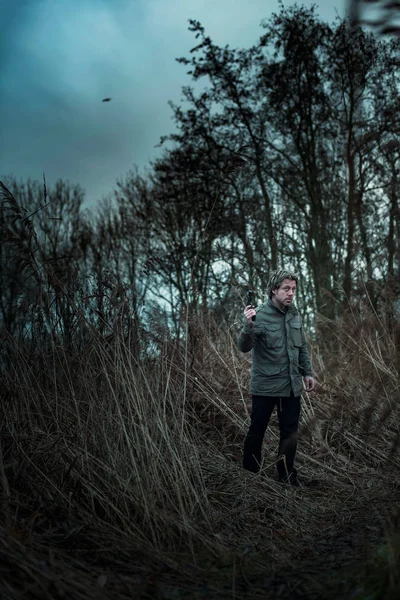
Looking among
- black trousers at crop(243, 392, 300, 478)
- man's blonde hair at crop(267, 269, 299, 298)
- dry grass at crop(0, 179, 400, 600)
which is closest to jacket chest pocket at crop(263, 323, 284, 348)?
man's blonde hair at crop(267, 269, 299, 298)

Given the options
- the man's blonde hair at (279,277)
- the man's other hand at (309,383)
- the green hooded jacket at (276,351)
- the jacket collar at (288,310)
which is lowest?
the man's other hand at (309,383)

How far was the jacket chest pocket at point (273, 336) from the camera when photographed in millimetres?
4855

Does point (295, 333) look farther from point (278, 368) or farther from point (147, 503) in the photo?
point (147, 503)

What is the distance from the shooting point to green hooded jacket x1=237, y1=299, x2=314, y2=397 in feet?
15.6

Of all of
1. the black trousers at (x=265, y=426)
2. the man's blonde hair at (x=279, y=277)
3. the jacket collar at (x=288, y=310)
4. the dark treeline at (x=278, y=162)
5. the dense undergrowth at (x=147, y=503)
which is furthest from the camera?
the dark treeline at (x=278, y=162)

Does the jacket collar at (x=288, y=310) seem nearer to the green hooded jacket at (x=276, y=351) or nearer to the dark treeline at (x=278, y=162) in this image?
the green hooded jacket at (x=276, y=351)

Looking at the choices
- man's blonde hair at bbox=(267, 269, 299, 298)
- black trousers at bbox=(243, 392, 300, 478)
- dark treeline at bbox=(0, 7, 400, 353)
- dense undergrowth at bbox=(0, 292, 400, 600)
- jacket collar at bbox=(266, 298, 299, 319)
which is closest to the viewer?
dense undergrowth at bbox=(0, 292, 400, 600)

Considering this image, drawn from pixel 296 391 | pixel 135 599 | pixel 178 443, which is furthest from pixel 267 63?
pixel 135 599

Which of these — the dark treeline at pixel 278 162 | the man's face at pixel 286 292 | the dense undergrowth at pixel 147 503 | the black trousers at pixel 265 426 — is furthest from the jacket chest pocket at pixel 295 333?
the dark treeline at pixel 278 162

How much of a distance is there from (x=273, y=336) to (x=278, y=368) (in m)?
0.25

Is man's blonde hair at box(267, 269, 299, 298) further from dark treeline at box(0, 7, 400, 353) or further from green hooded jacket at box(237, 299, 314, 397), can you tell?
dark treeline at box(0, 7, 400, 353)

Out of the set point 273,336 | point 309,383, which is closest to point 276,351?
point 273,336

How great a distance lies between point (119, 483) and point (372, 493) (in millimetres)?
2050

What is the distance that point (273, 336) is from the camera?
4867 mm
